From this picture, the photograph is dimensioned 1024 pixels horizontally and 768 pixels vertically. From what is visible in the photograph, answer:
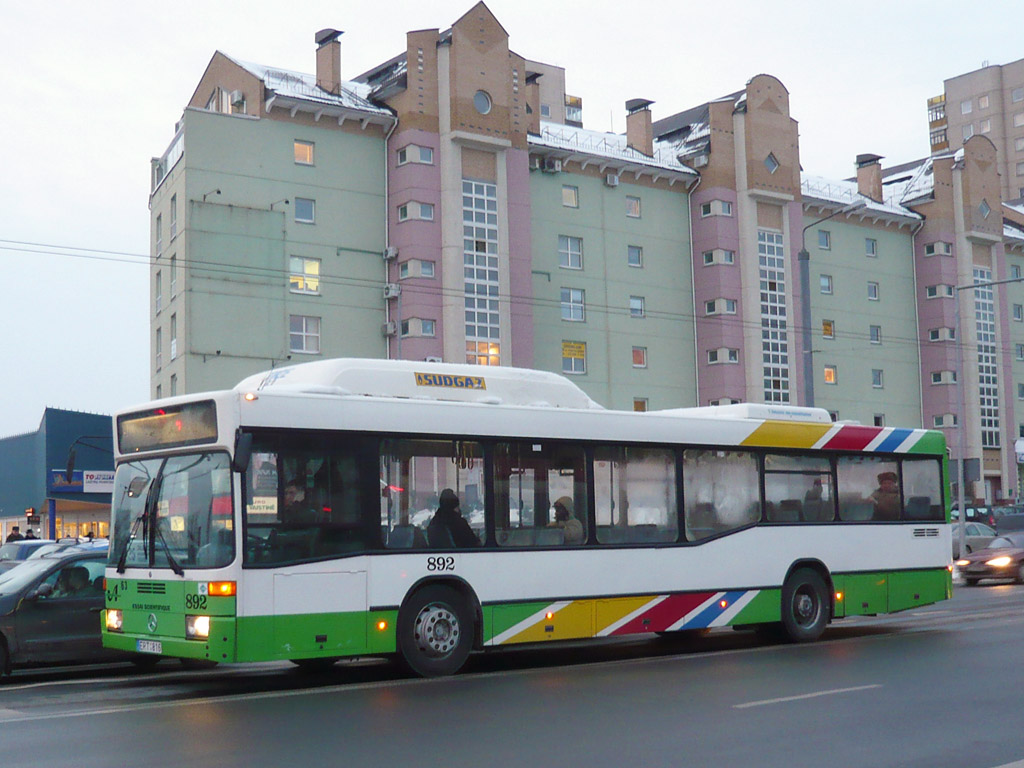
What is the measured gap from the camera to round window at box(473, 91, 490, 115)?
48969 millimetres

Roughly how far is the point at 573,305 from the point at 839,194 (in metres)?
19.8

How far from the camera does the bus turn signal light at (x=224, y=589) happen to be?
37.4 feet

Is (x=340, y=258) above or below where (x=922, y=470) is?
above

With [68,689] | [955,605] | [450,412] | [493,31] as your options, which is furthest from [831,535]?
[493,31]

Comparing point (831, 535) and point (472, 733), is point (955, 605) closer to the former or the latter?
point (831, 535)

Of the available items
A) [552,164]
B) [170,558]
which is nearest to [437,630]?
[170,558]

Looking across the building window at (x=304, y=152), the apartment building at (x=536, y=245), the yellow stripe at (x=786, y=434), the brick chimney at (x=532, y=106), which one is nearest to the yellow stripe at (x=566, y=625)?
the yellow stripe at (x=786, y=434)

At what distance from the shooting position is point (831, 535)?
16.8 meters

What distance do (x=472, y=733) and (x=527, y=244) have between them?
42.0 meters

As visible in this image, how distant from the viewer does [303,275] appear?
154 feet

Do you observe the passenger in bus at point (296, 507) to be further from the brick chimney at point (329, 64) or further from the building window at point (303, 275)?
the brick chimney at point (329, 64)

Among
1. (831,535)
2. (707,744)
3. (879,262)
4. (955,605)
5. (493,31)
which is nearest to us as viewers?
(707,744)

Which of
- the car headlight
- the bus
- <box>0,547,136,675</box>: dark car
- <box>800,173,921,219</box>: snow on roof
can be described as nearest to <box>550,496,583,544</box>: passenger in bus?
the bus

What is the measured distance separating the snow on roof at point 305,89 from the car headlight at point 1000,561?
90.6 feet
